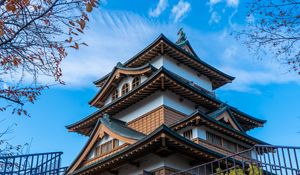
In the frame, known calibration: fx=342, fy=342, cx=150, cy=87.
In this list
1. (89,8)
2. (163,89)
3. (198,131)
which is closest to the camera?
(89,8)

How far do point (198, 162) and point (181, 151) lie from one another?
133cm

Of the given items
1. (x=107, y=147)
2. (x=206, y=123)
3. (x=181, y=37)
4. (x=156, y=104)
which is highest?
(x=181, y=37)

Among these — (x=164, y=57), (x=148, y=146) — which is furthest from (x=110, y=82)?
(x=148, y=146)

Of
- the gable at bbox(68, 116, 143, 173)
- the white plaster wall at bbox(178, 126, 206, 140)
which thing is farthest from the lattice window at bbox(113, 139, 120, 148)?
the white plaster wall at bbox(178, 126, 206, 140)

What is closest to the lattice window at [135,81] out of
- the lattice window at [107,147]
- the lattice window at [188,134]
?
the lattice window at [107,147]

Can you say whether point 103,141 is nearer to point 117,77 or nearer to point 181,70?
point 117,77

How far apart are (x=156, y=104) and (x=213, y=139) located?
3357mm

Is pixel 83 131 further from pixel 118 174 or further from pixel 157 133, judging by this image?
pixel 157 133

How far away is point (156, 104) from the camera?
17.6m

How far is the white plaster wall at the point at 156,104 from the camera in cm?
1758

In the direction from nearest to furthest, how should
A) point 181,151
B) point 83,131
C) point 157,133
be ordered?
point 157,133 < point 181,151 < point 83,131

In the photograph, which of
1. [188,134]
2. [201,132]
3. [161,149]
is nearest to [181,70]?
[188,134]

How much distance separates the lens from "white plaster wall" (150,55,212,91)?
20125mm

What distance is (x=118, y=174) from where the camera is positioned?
1606cm
